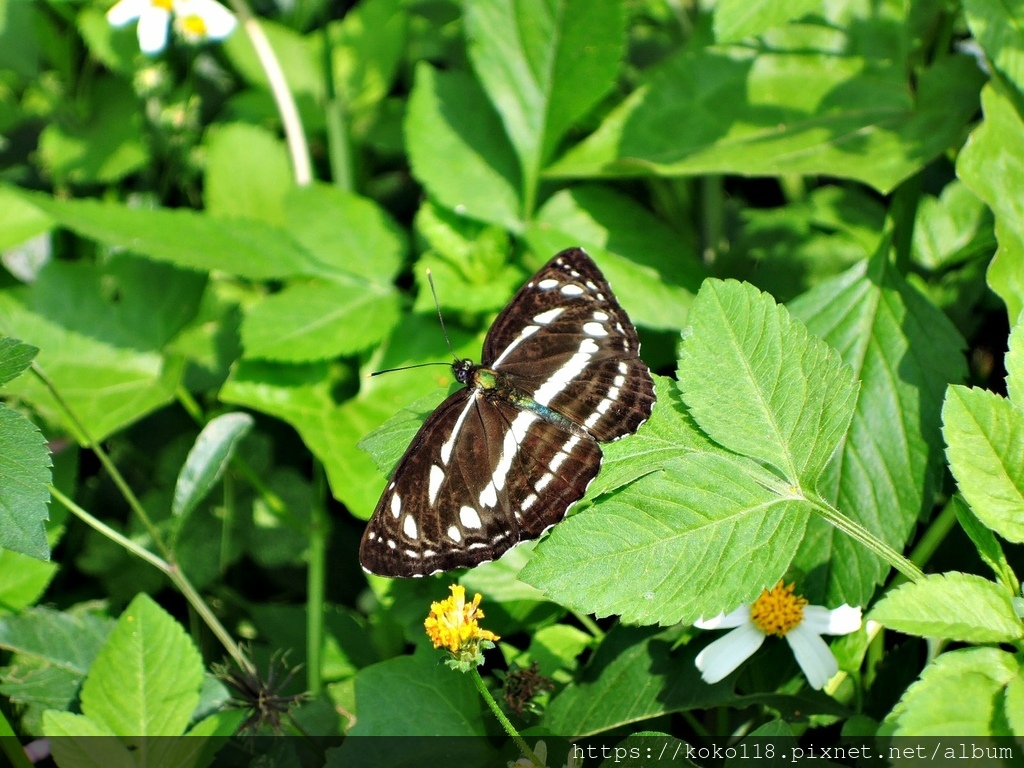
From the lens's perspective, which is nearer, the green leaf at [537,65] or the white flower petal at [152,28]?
the green leaf at [537,65]

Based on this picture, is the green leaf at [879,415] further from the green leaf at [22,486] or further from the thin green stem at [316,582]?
the green leaf at [22,486]

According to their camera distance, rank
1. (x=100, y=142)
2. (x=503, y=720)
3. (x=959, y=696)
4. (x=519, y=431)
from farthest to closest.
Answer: (x=100, y=142), (x=519, y=431), (x=503, y=720), (x=959, y=696)

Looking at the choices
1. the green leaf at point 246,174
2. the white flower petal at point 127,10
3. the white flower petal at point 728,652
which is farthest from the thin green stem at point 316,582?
the white flower petal at point 127,10

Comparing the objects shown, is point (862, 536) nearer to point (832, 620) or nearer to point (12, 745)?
point (832, 620)

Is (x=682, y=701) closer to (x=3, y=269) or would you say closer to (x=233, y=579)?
(x=233, y=579)

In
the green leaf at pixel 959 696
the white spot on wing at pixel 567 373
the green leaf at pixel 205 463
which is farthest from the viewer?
the green leaf at pixel 205 463

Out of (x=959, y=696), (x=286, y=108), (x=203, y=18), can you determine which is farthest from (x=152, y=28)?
(x=959, y=696)
